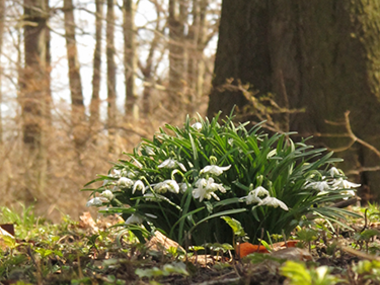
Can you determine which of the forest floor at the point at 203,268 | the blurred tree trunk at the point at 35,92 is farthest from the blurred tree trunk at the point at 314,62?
the blurred tree trunk at the point at 35,92

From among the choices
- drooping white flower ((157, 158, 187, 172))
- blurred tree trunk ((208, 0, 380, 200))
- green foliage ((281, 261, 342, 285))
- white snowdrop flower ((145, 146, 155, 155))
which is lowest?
green foliage ((281, 261, 342, 285))

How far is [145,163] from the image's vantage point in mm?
2611

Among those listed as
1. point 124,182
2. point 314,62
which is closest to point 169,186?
point 124,182

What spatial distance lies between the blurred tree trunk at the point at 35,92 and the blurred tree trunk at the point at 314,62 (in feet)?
21.4

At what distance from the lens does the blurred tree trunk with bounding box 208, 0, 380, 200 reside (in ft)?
15.0

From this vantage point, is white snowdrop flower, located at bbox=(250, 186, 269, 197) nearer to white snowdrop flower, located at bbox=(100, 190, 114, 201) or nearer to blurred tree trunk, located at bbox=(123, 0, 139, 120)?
white snowdrop flower, located at bbox=(100, 190, 114, 201)

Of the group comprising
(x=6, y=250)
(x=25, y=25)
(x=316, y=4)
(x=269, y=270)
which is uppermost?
(x=25, y=25)

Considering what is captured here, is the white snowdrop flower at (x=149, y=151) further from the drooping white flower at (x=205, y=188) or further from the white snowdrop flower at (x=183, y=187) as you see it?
the drooping white flower at (x=205, y=188)

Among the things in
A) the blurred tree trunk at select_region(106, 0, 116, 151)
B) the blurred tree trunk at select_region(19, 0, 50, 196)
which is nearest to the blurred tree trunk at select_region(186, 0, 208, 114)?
the blurred tree trunk at select_region(106, 0, 116, 151)

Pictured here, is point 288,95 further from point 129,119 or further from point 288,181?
point 129,119

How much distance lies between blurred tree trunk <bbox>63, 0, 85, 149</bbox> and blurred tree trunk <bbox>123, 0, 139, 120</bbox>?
114 centimetres

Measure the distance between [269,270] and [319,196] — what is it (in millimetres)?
973

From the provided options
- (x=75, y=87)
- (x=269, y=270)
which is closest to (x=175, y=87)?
(x=75, y=87)

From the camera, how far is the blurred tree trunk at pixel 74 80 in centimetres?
1018
